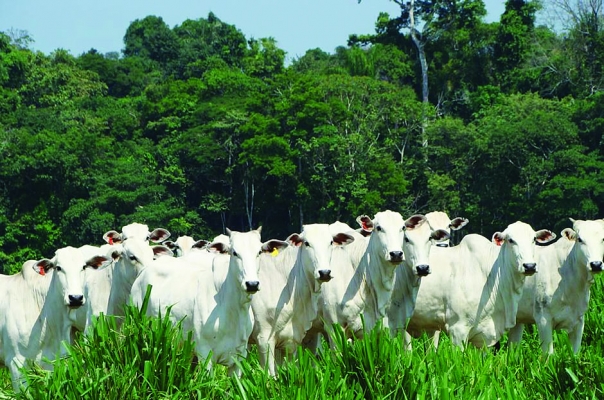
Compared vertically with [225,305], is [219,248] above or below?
above

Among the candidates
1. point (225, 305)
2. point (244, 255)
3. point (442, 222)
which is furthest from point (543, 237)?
point (225, 305)

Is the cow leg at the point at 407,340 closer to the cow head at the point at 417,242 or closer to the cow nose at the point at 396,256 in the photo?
the cow head at the point at 417,242

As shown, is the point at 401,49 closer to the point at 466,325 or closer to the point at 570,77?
the point at 570,77

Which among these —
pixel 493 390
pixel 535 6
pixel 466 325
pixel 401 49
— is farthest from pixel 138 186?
pixel 493 390

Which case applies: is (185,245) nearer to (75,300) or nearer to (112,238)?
(112,238)

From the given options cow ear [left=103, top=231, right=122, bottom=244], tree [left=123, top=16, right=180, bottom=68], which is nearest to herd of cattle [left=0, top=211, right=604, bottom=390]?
cow ear [left=103, top=231, right=122, bottom=244]

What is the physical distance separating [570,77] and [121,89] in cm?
3232

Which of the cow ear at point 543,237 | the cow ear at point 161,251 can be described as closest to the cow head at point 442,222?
the cow ear at point 543,237

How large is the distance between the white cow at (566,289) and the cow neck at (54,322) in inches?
221

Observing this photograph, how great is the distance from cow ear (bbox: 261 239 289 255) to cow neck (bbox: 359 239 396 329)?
42.0 inches

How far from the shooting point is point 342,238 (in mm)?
13156

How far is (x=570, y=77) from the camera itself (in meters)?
54.9

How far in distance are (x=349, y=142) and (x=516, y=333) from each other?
36.3 meters

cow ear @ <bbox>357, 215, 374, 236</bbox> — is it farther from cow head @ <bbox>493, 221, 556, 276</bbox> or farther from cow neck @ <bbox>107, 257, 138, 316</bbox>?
cow neck @ <bbox>107, 257, 138, 316</bbox>
